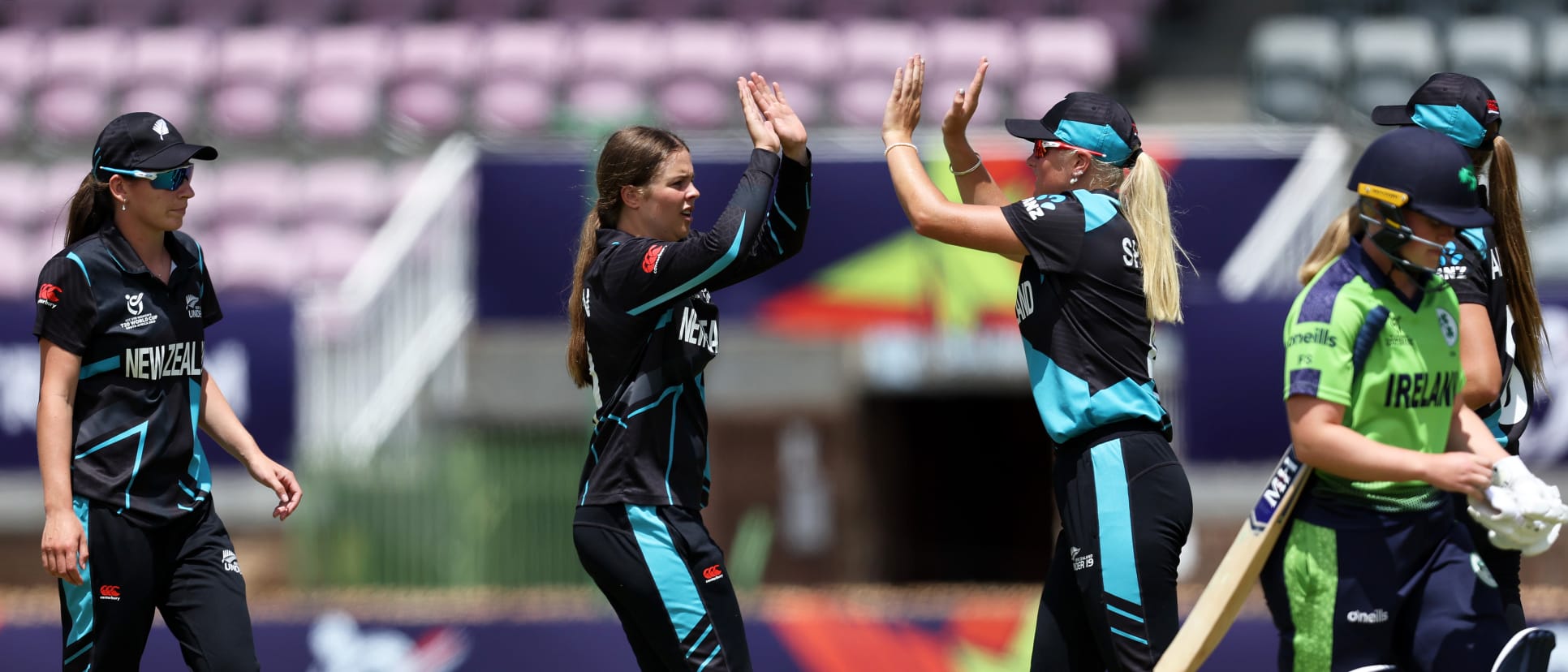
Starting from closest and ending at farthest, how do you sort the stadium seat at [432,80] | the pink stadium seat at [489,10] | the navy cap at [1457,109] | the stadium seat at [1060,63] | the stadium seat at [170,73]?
the navy cap at [1457,109] < the stadium seat at [1060,63] < the stadium seat at [432,80] < the stadium seat at [170,73] < the pink stadium seat at [489,10]

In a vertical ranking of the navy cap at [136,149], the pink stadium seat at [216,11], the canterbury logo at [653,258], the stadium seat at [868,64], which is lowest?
the canterbury logo at [653,258]

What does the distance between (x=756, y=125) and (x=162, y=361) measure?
5.51 ft

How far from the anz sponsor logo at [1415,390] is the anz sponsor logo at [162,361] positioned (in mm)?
3040

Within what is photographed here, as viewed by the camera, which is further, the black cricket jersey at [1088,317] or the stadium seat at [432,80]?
the stadium seat at [432,80]

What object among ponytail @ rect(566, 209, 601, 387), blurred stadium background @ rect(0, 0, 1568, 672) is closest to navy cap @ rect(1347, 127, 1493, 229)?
ponytail @ rect(566, 209, 601, 387)

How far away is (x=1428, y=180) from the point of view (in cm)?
394

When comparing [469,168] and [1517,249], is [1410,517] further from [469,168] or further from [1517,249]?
[469,168]

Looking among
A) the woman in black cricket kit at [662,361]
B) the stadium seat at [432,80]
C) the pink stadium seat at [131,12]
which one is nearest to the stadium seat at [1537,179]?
the stadium seat at [432,80]

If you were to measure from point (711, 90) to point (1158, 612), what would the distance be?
9.49 metres

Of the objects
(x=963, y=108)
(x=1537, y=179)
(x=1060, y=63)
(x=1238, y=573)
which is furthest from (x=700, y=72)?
(x=1238, y=573)

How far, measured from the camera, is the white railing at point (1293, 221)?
9.40m

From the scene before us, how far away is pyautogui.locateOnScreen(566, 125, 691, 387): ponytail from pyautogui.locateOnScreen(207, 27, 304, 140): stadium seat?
9.76 m

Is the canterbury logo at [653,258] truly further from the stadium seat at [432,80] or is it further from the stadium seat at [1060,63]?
the stadium seat at [432,80]

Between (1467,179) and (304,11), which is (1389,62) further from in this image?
(1467,179)
